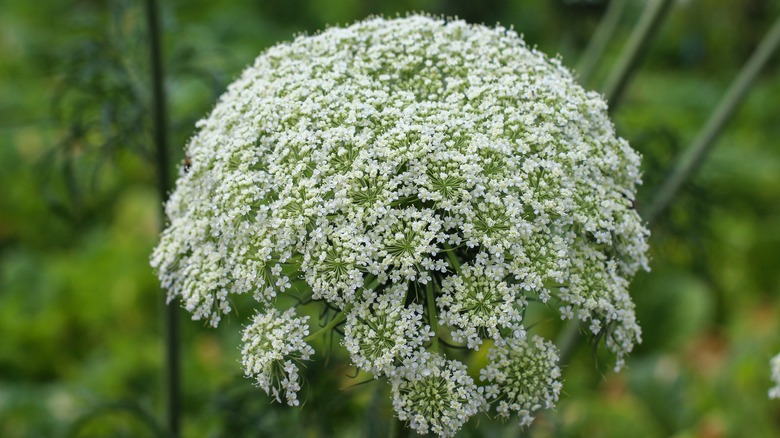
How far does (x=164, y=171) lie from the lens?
3213 millimetres

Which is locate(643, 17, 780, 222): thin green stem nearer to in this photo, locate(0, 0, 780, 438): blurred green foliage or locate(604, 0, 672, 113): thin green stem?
locate(0, 0, 780, 438): blurred green foliage

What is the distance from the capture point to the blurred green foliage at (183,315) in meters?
3.51

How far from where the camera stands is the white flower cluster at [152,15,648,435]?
5.92 ft

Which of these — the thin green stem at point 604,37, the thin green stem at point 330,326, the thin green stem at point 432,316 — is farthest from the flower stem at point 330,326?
the thin green stem at point 604,37

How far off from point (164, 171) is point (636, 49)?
205 centimetres

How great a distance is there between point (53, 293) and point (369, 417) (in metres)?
5.08

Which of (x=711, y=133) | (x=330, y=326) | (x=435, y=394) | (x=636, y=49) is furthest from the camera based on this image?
(x=711, y=133)

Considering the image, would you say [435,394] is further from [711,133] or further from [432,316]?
[711,133]

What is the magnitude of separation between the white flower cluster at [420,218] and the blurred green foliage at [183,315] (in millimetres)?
863

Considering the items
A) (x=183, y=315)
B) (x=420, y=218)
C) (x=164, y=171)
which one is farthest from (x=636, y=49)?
(x=183, y=315)

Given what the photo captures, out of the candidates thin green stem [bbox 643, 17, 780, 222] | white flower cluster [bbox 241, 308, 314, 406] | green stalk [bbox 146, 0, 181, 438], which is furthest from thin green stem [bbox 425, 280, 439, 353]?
thin green stem [bbox 643, 17, 780, 222]

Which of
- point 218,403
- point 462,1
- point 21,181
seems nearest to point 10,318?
point 21,181

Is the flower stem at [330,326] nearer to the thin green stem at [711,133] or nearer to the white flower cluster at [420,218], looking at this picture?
the white flower cluster at [420,218]

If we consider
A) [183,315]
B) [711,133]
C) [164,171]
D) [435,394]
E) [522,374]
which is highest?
[711,133]
